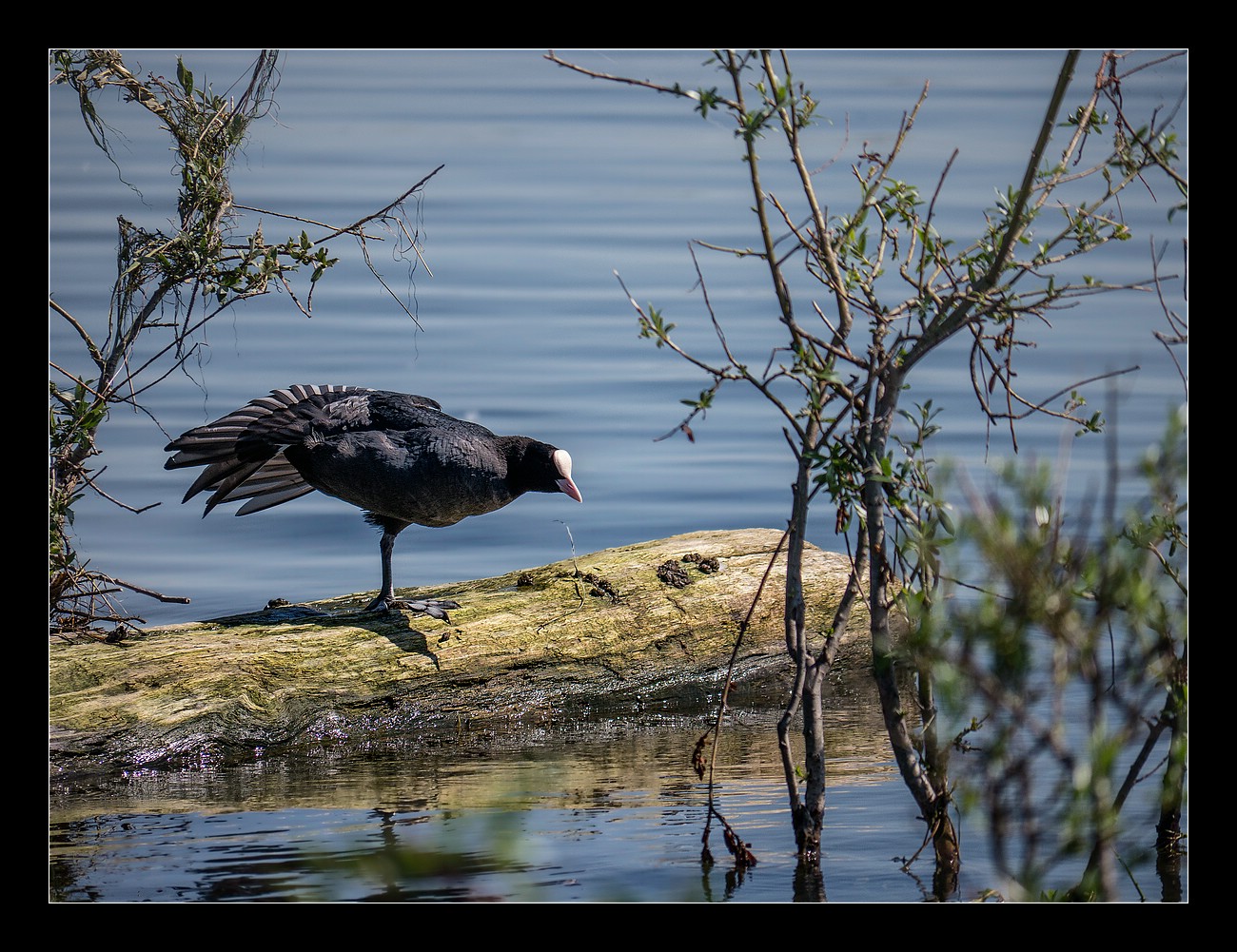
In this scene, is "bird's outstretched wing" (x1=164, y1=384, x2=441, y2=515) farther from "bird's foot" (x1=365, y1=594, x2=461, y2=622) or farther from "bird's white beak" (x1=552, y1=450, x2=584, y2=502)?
"bird's foot" (x1=365, y1=594, x2=461, y2=622)

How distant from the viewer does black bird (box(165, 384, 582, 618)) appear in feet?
19.7

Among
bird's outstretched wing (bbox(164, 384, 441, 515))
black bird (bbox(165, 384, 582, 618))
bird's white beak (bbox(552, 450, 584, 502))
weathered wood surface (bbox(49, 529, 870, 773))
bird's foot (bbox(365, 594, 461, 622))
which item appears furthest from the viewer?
bird's white beak (bbox(552, 450, 584, 502))

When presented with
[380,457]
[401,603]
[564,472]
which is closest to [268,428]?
[380,457]

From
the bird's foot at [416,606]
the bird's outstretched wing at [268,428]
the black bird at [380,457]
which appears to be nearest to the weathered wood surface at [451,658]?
the bird's foot at [416,606]

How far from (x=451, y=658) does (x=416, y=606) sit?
317 mm

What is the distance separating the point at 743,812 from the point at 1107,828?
175 centimetres

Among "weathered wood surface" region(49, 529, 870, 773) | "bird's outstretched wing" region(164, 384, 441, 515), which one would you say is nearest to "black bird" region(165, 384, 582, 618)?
"bird's outstretched wing" region(164, 384, 441, 515)

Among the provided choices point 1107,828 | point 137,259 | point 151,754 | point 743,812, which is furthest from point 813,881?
point 137,259

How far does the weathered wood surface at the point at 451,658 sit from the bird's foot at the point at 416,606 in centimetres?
5

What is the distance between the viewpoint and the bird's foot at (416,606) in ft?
19.1

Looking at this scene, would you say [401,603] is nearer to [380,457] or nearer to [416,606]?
[416,606]

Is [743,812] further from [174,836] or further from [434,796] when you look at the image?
[174,836]

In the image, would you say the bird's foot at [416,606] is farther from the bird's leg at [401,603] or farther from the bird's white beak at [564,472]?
the bird's white beak at [564,472]

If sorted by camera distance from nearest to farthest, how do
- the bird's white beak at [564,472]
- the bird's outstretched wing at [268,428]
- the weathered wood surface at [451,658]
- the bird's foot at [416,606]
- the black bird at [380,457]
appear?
the weathered wood surface at [451,658] → the bird's foot at [416,606] → the black bird at [380,457] → the bird's outstretched wing at [268,428] → the bird's white beak at [564,472]
